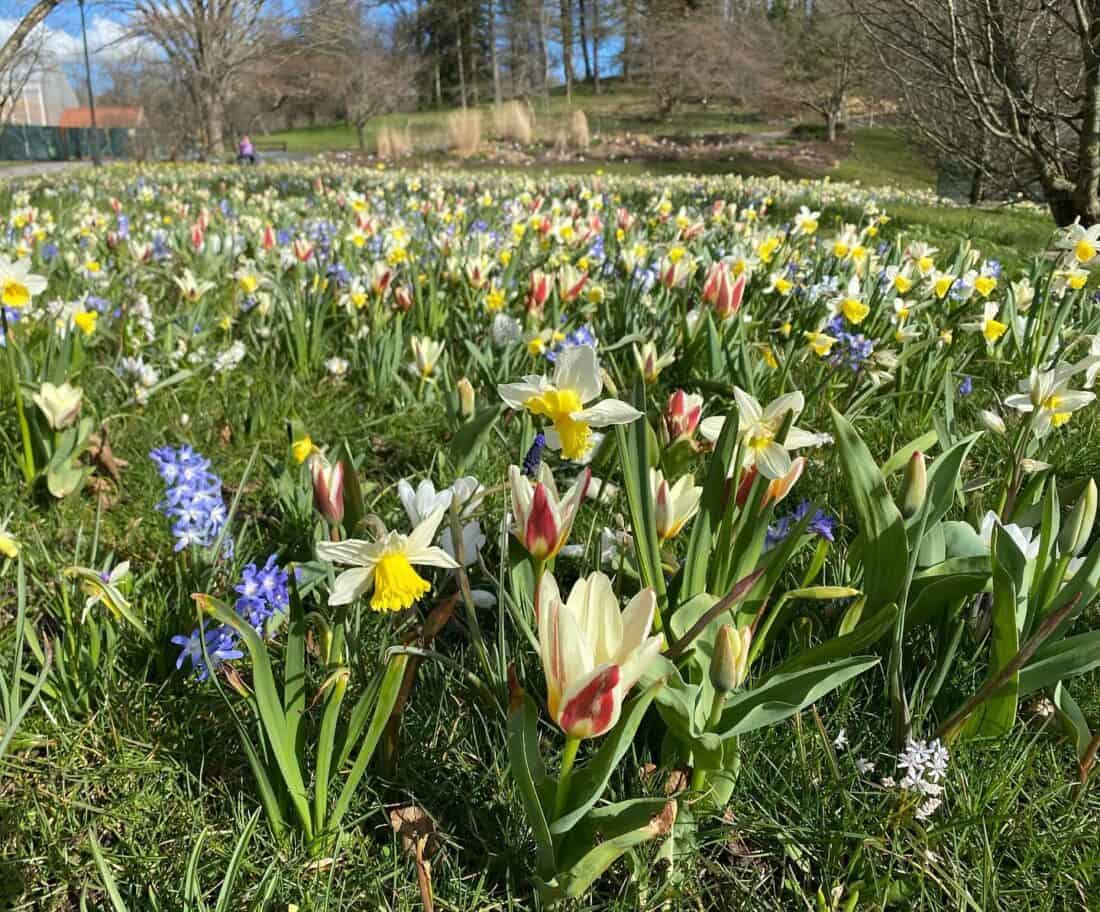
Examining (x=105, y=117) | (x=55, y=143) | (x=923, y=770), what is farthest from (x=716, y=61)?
(x=923, y=770)

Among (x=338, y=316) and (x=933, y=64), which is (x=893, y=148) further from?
(x=338, y=316)

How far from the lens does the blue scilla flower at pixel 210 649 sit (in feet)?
4.06

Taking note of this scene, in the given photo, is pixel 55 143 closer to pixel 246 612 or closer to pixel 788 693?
pixel 246 612

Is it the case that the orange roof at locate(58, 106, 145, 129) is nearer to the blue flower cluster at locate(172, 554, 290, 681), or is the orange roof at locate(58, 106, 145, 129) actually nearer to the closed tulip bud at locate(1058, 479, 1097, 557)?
the blue flower cluster at locate(172, 554, 290, 681)

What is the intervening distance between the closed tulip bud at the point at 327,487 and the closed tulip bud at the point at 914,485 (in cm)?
75

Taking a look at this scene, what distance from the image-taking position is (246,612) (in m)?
1.25

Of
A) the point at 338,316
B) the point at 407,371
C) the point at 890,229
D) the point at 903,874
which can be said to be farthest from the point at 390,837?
the point at 890,229

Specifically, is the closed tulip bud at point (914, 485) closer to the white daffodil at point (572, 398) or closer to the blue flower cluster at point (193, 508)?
the white daffodil at point (572, 398)

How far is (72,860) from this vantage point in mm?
1062

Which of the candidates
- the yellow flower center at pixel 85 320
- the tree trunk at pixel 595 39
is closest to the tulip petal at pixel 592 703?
the yellow flower center at pixel 85 320

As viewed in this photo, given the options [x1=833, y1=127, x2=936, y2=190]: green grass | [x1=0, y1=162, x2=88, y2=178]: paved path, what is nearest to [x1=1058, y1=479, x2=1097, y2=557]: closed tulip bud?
[x1=0, y1=162, x2=88, y2=178]: paved path

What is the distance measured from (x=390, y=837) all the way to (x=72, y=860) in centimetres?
41

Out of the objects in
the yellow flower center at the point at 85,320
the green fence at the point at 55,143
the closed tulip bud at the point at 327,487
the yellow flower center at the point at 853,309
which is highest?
the green fence at the point at 55,143

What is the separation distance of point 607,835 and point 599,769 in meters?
0.17
